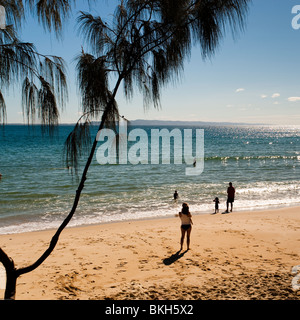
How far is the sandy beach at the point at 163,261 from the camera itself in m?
5.89

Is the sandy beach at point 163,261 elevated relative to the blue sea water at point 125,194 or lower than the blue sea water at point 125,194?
elevated

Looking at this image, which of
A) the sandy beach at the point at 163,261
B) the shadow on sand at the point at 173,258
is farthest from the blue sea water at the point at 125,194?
the shadow on sand at the point at 173,258

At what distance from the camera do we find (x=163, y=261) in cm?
800

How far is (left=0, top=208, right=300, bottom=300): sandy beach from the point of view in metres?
5.89

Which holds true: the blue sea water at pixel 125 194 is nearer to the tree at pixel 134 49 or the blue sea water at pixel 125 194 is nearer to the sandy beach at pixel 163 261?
the sandy beach at pixel 163 261

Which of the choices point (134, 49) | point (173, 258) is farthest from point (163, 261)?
point (134, 49)

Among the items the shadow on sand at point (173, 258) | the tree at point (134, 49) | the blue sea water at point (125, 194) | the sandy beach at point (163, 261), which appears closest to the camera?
the tree at point (134, 49)

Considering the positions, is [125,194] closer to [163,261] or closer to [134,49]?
[163,261]

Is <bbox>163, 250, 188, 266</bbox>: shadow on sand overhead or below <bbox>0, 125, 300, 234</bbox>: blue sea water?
overhead

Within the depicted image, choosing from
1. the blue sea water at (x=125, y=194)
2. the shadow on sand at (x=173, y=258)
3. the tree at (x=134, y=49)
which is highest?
the tree at (x=134, y=49)

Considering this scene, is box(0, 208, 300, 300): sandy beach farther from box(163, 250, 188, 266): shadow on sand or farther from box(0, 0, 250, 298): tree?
box(0, 0, 250, 298): tree

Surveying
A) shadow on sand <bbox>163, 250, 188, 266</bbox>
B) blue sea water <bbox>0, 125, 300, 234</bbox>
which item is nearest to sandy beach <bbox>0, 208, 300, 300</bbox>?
shadow on sand <bbox>163, 250, 188, 266</bbox>
